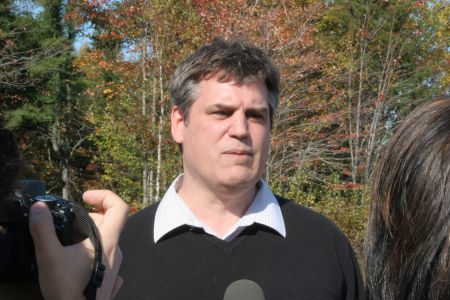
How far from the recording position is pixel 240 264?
2682mm

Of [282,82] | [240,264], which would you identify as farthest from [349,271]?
[282,82]

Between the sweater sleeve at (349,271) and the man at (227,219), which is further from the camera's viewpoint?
the sweater sleeve at (349,271)

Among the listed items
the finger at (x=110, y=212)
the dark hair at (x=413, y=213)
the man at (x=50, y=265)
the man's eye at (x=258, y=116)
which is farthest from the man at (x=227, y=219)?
the man at (x=50, y=265)

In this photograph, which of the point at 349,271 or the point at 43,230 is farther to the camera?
the point at 349,271

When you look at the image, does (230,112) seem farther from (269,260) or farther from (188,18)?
(188,18)

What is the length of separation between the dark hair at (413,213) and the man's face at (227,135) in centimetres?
116

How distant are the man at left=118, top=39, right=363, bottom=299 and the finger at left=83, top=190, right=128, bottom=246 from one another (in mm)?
1227

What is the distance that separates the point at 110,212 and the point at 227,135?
4.87 ft

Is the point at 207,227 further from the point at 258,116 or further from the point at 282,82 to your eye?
the point at 282,82

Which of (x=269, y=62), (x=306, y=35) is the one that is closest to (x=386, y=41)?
(x=306, y=35)

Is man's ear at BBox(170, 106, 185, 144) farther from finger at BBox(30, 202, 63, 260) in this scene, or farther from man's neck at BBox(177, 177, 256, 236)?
finger at BBox(30, 202, 63, 260)

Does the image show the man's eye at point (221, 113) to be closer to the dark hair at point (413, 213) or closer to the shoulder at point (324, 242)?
the shoulder at point (324, 242)

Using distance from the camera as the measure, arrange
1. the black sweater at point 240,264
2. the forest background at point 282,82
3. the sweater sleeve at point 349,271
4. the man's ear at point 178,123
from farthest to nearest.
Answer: the forest background at point 282,82
the man's ear at point 178,123
the sweater sleeve at point 349,271
the black sweater at point 240,264

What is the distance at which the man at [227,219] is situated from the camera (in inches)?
105
